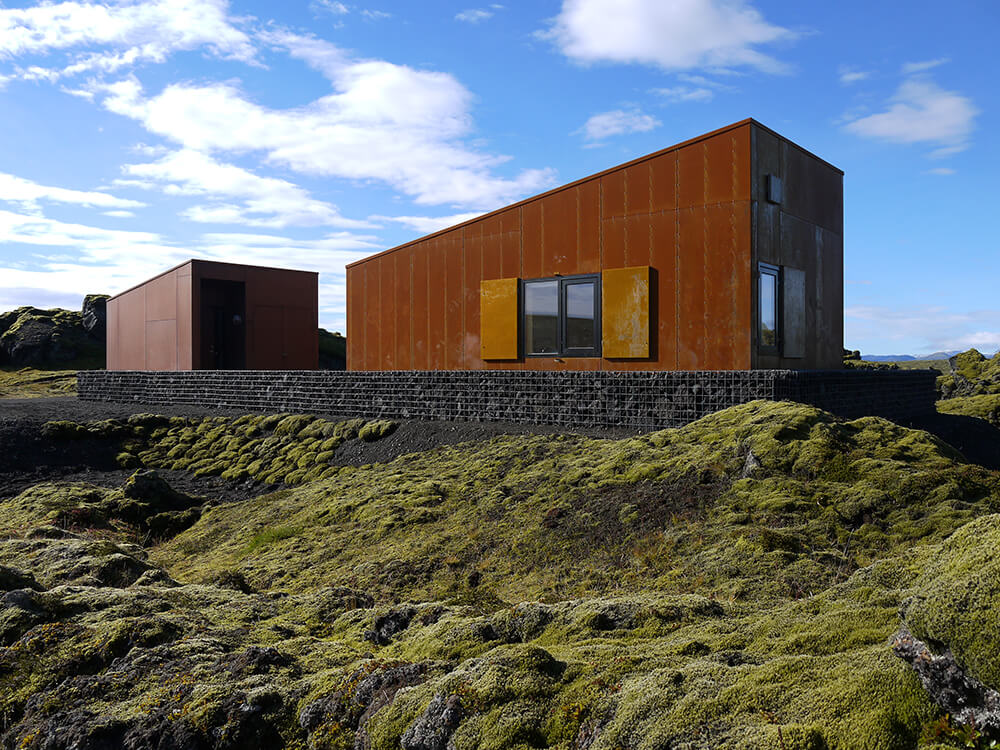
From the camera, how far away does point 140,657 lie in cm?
486

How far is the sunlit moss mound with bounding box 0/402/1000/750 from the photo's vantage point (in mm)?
3373

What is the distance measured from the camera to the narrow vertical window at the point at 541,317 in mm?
16047

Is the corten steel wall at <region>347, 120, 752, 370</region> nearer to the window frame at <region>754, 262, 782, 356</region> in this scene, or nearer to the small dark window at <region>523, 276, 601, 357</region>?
the small dark window at <region>523, 276, 601, 357</region>

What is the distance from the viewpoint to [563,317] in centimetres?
1588

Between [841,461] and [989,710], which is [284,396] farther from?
[989,710]

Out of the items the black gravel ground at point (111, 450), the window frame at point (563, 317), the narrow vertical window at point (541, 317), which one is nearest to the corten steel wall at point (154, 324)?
the black gravel ground at point (111, 450)

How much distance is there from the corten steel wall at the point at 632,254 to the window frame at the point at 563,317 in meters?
0.15

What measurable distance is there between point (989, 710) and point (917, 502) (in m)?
5.20

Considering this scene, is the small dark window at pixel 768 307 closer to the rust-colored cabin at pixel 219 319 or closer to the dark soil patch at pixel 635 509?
the dark soil patch at pixel 635 509

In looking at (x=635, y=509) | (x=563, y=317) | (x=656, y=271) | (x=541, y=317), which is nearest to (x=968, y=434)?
(x=656, y=271)

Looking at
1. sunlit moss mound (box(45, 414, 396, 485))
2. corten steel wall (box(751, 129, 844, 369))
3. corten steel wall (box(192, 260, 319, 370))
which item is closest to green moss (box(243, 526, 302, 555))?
sunlit moss mound (box(45, 414, 396, 485))

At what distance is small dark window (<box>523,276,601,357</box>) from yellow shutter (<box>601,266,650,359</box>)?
258 mm

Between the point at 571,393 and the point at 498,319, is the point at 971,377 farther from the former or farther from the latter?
the point at 571,393

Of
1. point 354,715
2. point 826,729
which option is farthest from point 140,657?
point 826,729
